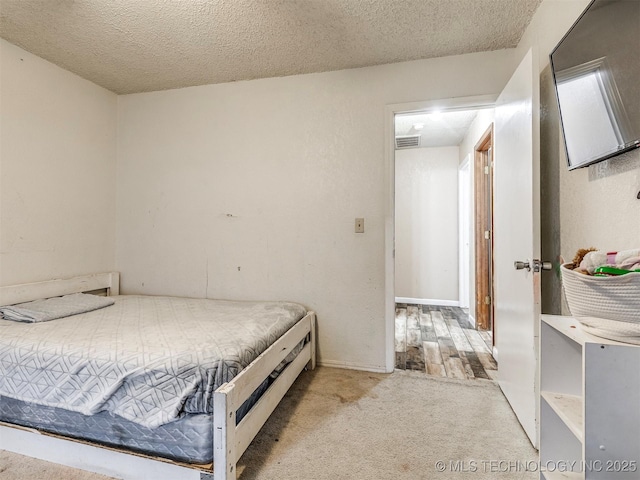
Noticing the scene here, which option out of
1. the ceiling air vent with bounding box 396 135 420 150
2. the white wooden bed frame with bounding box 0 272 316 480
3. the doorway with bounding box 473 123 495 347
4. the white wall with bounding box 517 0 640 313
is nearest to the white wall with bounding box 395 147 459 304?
the ceiling air vent with bounding box 396 135 420 150

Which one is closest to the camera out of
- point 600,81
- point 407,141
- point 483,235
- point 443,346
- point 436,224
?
point 600,81

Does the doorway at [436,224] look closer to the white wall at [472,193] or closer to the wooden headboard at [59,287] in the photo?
the white wall at [472,193]

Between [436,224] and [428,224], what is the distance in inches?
4.5

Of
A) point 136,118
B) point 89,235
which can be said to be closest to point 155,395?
point 89,235

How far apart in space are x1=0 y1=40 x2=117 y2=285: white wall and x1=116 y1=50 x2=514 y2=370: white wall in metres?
0.18

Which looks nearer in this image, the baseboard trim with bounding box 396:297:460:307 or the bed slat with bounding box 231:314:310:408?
the bed slat with bounding box 231:314:310:408

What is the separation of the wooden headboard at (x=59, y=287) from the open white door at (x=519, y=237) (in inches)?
124

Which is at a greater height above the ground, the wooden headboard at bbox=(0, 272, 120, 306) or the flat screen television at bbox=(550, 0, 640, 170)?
the flat screen television at bbox=(550, 0, 640, 170)

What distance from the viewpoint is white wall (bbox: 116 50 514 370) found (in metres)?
2.52

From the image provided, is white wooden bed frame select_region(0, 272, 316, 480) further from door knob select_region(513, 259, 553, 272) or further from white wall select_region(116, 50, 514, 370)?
door knob select_region(513, 259, 553, 272)

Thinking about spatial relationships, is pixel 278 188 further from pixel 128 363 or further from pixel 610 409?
pixel 610 409

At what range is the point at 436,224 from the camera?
16.3 feet

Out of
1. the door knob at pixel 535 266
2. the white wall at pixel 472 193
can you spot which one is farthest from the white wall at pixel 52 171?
the white wall at pixel 472 193

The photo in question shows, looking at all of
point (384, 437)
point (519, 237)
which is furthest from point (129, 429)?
point (519, 237)
